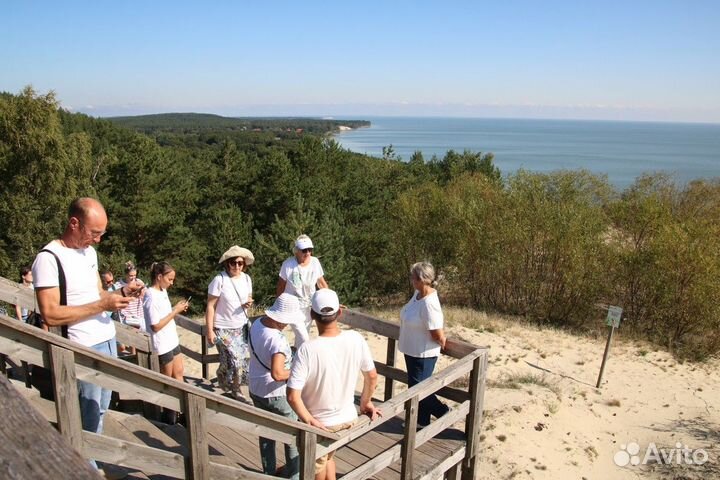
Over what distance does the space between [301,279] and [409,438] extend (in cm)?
233

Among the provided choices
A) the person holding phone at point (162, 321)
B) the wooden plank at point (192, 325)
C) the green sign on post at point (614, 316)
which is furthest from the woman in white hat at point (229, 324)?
the green sign on post at point (614, 316)

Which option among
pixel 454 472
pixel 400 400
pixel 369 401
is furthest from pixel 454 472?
pixel 369 401

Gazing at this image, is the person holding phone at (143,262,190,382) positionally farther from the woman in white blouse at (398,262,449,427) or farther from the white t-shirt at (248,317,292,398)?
the woman in white blouse at (398,262,449,427)

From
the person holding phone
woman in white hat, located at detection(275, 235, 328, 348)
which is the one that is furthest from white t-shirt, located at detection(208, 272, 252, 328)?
woman in white hat, located at detection(275, 235, 328, 348)

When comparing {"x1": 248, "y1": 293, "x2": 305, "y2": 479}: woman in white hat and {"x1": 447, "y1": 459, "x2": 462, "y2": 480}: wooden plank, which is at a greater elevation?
{"x1": 248, "y1": 293, "x2": 305, "y2": 479}: woman in white hat

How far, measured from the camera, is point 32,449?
0.96 meters

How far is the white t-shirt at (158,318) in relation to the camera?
489 centimetres

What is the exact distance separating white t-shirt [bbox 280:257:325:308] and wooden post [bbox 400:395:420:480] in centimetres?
211

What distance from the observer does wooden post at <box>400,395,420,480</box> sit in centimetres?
397

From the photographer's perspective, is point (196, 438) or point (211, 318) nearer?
point (196, 438)

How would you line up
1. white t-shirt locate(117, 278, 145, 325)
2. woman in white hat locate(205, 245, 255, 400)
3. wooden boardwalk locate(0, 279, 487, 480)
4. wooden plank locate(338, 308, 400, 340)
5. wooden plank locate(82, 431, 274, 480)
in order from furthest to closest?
white t-shirt locate(117, 278, 145, 325)
wooden plank locate(338, 308, 400, 340)
woman in white hat locate(205, 245, 255, 400)
wooden plank locate(82, 431, 274, 480)
wooden boardwalk locate(0, 279, 487, 480)

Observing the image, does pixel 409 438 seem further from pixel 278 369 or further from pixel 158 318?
pixel 158 318

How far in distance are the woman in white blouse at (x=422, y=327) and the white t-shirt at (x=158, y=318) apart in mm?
2186

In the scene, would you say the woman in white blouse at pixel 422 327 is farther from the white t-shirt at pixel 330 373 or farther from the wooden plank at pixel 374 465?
the white t-shirt at pixel 330 373
